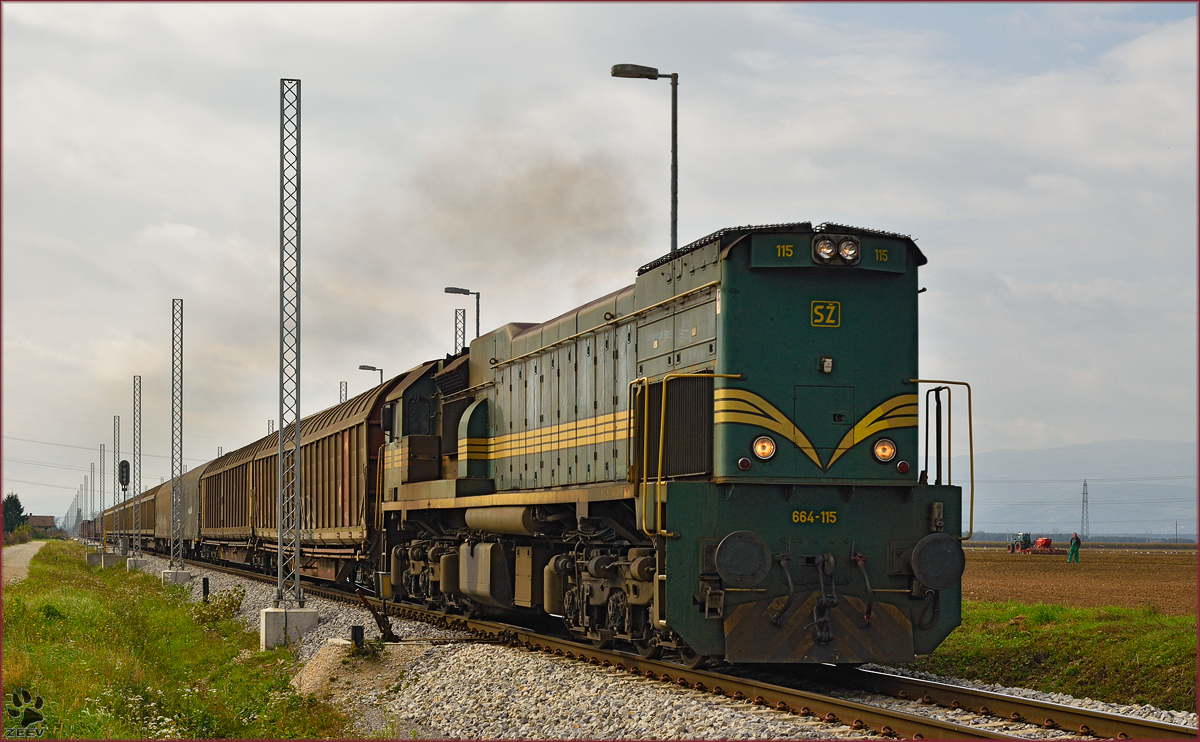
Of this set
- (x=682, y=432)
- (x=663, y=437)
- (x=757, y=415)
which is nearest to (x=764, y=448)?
(x=757, y=415)

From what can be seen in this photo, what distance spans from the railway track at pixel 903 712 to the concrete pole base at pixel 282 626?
256 inches

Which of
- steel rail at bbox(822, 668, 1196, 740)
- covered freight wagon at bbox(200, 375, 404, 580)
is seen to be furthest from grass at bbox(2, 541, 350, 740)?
steel rail at bbox(822, 668, 1196, 740)

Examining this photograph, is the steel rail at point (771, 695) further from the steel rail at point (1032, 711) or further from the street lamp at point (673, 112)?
the street lamp at point (673, 112)

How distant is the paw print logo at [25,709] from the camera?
1112 centimetres

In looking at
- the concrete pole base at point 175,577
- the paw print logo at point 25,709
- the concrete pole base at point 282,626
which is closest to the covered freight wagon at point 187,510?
the concrete pole base at point 175,577

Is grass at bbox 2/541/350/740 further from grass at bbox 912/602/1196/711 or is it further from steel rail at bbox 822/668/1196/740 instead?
grass at bbox 912/602/1196/711

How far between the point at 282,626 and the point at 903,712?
11.3 m

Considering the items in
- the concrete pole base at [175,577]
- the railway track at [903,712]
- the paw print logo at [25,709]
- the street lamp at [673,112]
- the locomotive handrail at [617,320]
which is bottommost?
the concrete pole base at [175,577]

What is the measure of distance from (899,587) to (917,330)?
8.56 feet

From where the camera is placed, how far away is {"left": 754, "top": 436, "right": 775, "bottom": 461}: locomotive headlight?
35.6 ft

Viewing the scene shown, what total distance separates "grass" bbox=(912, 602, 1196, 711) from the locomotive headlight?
332 cm

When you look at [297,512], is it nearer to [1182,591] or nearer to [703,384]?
[703,384]

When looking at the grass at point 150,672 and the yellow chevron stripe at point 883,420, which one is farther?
the yellow chevron stripe at point 883,420

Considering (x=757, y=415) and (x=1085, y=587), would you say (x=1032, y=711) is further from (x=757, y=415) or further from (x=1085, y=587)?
(x=1085, y=587)
